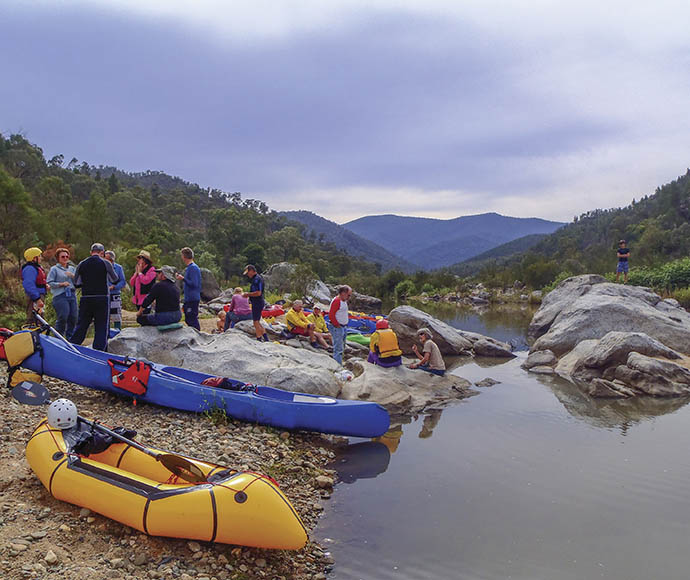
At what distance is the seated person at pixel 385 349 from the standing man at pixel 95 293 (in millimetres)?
4756

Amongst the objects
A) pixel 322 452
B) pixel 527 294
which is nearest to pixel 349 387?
pixel 322 452

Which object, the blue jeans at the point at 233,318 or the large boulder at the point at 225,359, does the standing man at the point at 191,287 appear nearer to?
the large boulder at the point at 225,359

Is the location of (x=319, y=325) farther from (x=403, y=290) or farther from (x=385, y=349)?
(x=403, y=290)

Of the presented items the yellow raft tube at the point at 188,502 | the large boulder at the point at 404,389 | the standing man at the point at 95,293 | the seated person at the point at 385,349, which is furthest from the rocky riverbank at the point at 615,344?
the standing man at the point at 95,293

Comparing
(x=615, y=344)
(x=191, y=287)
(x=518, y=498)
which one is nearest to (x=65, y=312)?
(x=191, y=287)

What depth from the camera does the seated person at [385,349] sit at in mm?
9742

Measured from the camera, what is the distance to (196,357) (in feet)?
28.2

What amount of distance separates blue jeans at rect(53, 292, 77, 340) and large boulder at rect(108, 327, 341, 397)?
885 millimetres

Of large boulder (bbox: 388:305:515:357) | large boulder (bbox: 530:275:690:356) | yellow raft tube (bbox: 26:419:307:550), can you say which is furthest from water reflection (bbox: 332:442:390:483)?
large boulder (bbox: 530:275:690:356)

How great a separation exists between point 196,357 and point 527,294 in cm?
3251

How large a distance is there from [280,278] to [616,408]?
844 inches

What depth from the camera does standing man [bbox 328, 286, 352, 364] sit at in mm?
10086

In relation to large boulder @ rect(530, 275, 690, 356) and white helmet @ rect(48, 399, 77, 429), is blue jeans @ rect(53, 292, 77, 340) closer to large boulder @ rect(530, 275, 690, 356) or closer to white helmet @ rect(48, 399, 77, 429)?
white helmet @ rect(48, 399, 77, 429)

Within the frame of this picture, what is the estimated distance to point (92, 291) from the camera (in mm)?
7684
